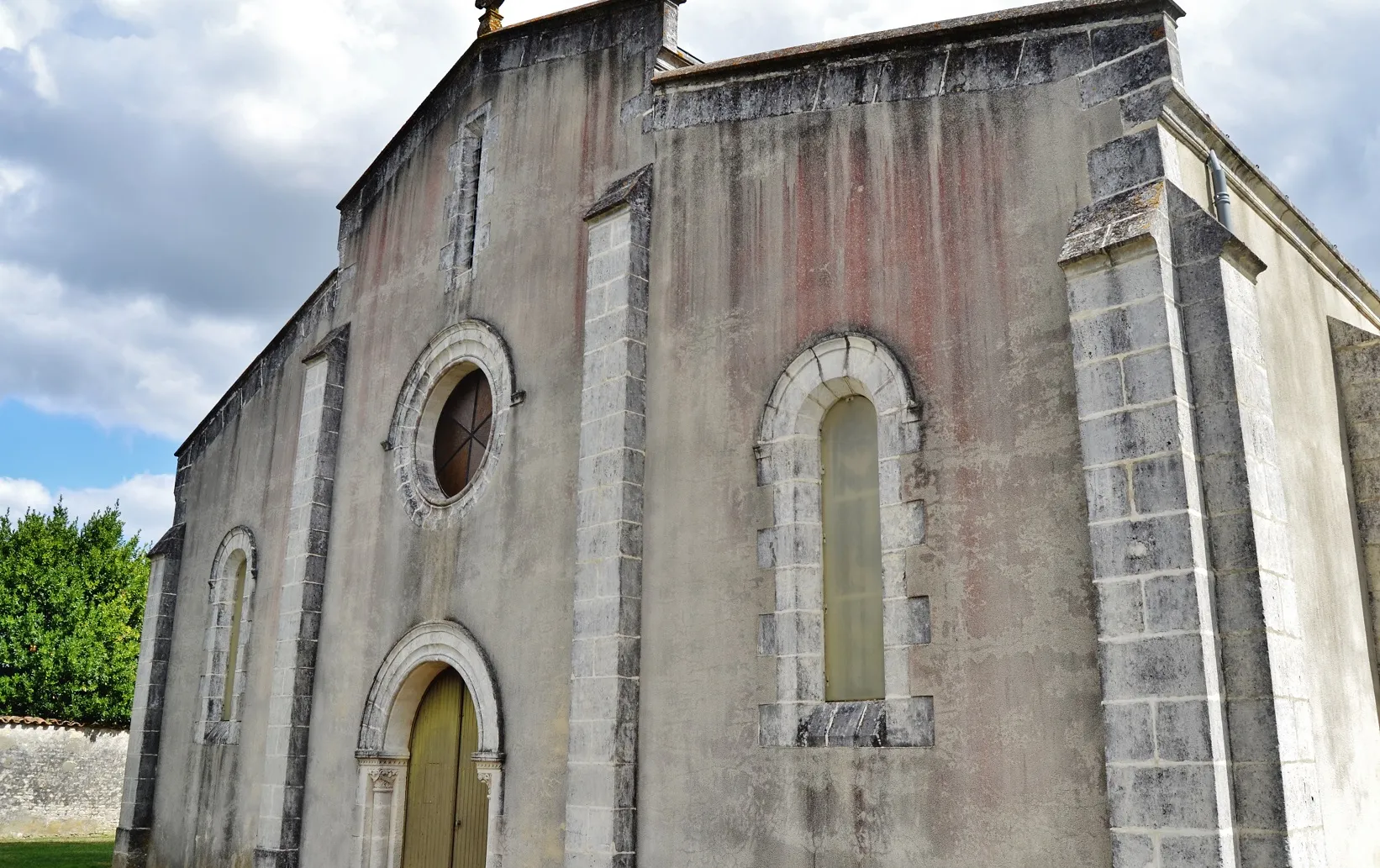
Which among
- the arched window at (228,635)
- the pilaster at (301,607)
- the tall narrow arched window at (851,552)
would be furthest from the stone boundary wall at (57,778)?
the tall narrow arched window at (851,552)

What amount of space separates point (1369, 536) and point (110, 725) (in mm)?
23521

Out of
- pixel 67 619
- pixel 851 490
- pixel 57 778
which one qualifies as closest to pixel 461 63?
pixel 851 490

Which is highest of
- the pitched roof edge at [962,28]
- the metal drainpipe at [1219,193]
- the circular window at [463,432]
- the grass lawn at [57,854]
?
the pitched roof edge at [962,28]

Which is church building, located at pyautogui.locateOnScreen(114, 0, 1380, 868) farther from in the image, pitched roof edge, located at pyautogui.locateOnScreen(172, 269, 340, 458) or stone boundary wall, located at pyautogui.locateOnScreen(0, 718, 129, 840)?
stone boundary wall, located at pyautogui.locateOnScreen(0, 718, 129, 840)

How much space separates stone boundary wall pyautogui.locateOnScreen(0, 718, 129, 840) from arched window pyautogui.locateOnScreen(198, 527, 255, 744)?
1164cm

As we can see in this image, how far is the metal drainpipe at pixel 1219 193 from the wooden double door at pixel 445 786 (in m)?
6.20

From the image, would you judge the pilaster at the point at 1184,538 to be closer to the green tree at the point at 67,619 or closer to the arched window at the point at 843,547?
the arched window at the point at 843,547

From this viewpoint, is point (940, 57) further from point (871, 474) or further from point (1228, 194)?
point (871, 474)

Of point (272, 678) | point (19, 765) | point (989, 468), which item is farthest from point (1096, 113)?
point (19, 765)

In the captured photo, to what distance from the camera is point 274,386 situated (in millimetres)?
12719

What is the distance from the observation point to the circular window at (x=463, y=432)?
9.67 metres

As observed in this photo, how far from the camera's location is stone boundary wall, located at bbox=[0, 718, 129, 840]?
21469 mm

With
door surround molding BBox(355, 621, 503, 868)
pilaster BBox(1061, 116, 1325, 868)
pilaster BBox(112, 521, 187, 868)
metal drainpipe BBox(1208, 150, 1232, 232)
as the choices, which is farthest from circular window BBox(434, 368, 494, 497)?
pilaster BBox(112, 521, 187, 868)

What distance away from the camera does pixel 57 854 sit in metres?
17.6
